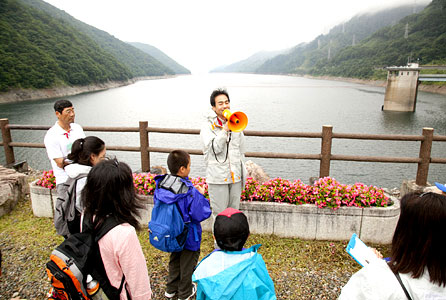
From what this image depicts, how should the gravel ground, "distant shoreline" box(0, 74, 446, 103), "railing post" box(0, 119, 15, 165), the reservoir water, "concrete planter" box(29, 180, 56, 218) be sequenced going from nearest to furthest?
the gravel ground < "concrete planter" box(29, 180, 56, 218) < "railing post" box(0, 119, 15, 165) < the reservoir water < "distant shoreline" box(0, 74, 446, 103)

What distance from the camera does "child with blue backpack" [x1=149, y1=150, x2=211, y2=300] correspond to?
2.78 meters

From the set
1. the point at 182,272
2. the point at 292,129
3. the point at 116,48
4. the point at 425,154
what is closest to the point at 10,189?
the point at 182,272

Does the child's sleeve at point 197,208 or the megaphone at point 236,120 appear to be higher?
the megaphone at point 236,120

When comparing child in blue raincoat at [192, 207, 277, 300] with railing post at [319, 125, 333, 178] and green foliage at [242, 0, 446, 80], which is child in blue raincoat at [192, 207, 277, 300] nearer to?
railing post at [319, 125, 333, 178]

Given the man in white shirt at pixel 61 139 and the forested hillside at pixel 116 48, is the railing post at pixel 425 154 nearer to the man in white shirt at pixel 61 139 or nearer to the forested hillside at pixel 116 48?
the man in white shirt at pixel 61 139

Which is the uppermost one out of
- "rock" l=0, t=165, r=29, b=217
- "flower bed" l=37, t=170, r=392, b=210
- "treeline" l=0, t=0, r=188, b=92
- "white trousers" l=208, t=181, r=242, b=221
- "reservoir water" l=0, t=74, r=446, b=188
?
"treeline" l=0, t=0, r=188, b=92

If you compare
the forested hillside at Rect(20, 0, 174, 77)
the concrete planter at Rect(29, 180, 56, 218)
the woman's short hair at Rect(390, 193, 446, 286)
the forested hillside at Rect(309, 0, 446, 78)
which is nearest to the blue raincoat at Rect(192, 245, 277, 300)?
the woman's short hair at Rect(390, 193, 446, 286)

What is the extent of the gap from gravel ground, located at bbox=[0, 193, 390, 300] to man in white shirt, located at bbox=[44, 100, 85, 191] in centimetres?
125

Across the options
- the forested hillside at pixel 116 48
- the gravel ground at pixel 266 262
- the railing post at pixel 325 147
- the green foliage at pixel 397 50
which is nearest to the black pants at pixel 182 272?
the gravel ground at pixel 266 262

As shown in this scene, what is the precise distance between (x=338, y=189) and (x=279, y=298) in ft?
5.88

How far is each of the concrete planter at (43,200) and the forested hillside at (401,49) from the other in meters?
80.3

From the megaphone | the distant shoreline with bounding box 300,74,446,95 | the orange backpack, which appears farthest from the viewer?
the distant shoreline with bounding box 300,74,446,95

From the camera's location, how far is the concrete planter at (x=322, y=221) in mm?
4215

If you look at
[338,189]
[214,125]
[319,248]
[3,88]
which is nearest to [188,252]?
[214,125]
